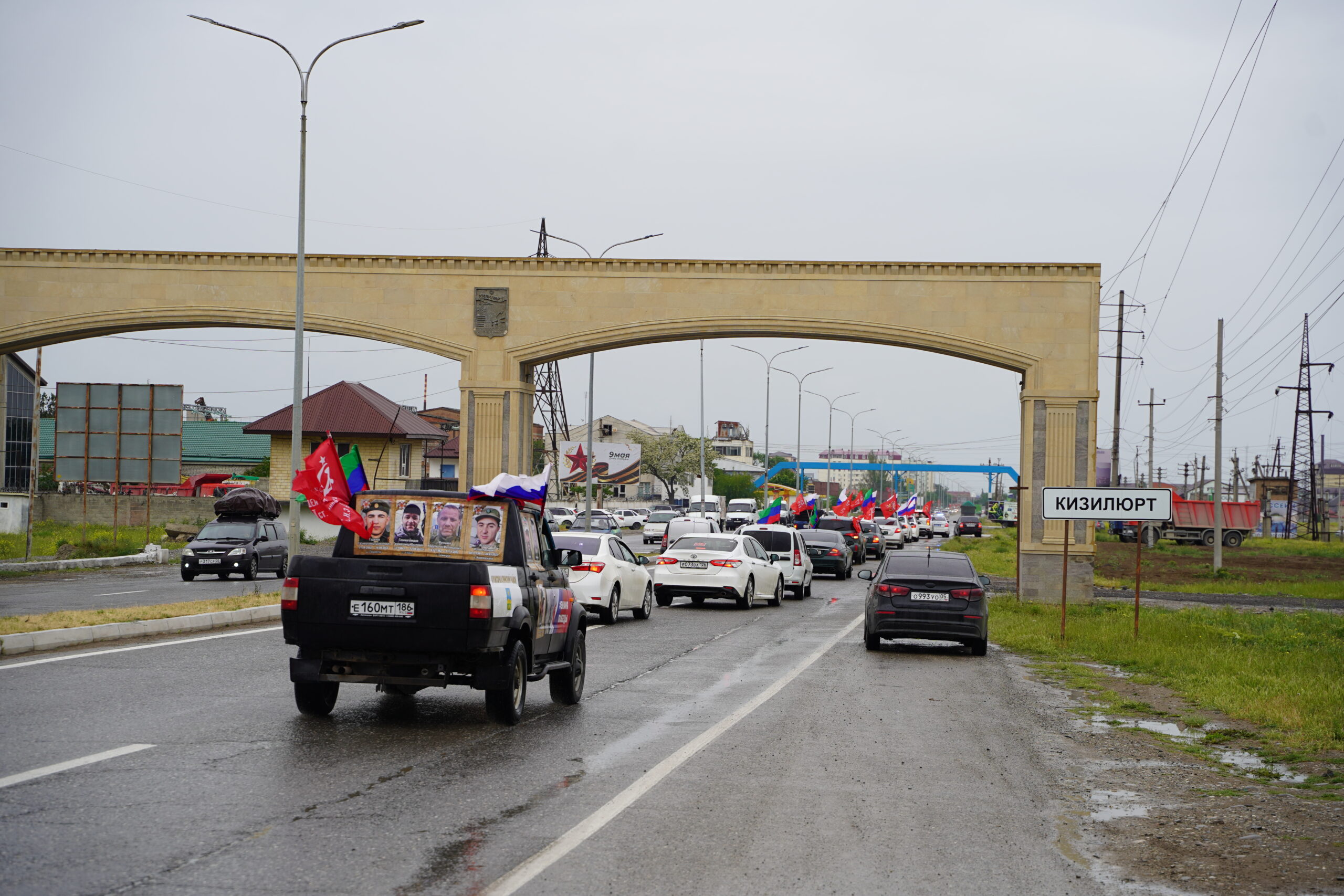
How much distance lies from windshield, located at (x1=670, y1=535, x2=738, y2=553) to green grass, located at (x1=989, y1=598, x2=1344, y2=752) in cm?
537

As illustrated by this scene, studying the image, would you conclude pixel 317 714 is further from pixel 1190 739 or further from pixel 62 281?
pixel 62 281

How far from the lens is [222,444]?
321 ft

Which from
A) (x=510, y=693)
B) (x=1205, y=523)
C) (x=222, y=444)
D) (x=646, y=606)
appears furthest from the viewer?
(x=222, y=444)

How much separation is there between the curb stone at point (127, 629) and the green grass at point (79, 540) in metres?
21.6

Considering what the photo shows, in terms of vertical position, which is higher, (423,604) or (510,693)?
(423,604)

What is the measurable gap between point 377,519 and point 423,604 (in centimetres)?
113

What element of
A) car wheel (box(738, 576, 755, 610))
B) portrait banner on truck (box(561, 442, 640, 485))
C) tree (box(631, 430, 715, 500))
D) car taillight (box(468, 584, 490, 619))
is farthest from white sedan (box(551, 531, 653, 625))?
tree (box(631, 430, 715, 500))

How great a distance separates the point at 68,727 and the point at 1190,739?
897cm

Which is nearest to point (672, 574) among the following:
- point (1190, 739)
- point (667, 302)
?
point (667, 302)

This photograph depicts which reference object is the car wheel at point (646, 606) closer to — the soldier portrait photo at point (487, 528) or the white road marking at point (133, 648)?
the white road marking at point (133, 648)

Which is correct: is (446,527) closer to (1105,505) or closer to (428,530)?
(428,530)

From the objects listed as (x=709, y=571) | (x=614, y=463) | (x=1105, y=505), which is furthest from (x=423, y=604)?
(x=614, y=463)

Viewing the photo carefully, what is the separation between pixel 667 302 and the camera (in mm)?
31109

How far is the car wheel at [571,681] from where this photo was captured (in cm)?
1201
